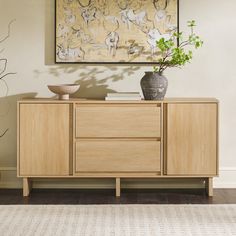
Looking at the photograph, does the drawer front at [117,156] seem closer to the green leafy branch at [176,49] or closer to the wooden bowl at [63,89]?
the wooden bowl at [63,89]

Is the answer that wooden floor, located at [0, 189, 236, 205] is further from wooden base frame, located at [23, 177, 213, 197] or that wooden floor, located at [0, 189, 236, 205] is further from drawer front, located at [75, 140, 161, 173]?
drawer front, located at [75, 140, 161, 173]

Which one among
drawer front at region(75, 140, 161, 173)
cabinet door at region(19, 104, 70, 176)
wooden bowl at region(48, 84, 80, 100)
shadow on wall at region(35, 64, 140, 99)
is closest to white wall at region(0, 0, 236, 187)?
shadow on wall at region(35, 64, 140, 99)

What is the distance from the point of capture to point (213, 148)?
497cm

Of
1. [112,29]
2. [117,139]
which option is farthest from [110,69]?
[117,139]

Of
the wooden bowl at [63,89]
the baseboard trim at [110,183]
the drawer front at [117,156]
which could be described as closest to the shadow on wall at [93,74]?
the wooden bowl at [63,89]

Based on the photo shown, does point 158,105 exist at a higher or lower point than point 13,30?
lower

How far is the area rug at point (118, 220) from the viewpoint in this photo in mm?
4004

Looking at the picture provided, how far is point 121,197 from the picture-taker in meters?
4.99

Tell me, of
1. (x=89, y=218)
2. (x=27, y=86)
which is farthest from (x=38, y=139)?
(x=89, y=218)

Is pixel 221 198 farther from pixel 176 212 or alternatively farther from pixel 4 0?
pixel 4 0

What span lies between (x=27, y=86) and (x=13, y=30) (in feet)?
1.54

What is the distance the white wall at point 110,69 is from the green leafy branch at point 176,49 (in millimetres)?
80

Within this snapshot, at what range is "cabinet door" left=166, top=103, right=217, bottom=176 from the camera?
4.93 meters

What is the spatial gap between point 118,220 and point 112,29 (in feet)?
5.55
